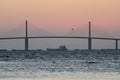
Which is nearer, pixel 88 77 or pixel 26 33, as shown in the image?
pixel 88 77

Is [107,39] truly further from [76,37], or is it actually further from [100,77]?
[100,77]

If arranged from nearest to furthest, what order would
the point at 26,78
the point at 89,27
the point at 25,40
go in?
the point at 26,78 < the point at 25,40 < the point at 89,27

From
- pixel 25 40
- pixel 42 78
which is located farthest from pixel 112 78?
pixel 25 40

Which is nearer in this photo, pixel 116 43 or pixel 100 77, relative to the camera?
pixel 100 77

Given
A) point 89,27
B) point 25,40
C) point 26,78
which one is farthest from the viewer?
point 89,27

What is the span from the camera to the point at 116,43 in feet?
371

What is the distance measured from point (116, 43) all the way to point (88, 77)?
7988cm

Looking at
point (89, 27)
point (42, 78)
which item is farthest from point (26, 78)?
point (89, 27)

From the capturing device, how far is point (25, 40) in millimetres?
107312

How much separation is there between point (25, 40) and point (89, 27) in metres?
20.3

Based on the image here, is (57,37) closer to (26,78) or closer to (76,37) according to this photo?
(76,37)

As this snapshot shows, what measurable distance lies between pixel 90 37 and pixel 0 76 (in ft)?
260

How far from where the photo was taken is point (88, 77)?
33.8 m

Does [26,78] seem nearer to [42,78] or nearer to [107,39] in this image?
[42,78]
